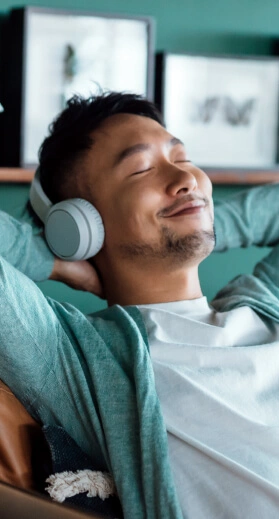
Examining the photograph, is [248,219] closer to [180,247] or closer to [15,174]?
[180,247]

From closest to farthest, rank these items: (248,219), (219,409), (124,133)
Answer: (219,409), (124,133), (248,219)

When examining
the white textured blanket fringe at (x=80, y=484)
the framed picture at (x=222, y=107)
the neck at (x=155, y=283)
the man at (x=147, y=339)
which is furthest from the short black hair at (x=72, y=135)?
the framed picture at (x=222, y=107)

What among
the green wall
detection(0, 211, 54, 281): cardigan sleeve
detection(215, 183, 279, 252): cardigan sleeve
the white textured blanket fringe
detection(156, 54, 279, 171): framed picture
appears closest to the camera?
→ the white textured blanket fringe

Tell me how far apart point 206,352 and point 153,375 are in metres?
0.12

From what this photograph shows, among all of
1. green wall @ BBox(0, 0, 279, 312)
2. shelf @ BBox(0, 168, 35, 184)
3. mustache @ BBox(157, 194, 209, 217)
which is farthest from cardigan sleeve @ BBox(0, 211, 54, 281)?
green wall @ BBox(0, 0, 279, 312)

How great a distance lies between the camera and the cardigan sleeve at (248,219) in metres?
1.93

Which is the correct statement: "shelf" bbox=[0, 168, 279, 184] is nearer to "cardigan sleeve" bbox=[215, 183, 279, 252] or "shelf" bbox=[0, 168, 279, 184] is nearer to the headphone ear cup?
"cardigan sleeve" bbox=[215, 183, 279, 252]

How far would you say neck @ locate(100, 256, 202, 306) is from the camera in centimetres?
165

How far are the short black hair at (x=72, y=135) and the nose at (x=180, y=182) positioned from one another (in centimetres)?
20

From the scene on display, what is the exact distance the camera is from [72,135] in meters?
1.78

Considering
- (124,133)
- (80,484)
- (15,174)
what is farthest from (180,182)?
(15,174)

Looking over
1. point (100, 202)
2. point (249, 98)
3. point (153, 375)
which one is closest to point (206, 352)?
point (153, 375)

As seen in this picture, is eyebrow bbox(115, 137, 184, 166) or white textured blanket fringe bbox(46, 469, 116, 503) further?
eyebrow bbox(115, 137, 184, 166)

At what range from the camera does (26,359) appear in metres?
1.35
